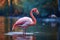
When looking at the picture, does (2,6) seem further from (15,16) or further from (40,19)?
(40,19)

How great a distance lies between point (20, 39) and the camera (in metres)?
4.28

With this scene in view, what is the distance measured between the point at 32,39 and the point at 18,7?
7285 millimetres

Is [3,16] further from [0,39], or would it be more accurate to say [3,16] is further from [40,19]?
[0,39]

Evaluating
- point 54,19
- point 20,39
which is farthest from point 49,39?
point 54,19

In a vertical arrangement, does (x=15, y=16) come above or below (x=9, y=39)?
above

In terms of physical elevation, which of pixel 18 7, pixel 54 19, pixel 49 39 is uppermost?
pixel 18 7

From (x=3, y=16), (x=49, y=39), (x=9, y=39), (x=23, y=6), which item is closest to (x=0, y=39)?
(x=9, y=39)

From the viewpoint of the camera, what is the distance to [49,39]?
4.24 metres

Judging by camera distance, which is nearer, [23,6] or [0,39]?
[0,39]

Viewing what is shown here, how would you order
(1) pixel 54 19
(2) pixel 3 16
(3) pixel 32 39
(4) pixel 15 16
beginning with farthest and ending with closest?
(2) pixel 3 16 → (4) pixel 15 16 → (1) pixel 54 19 → (3) pixel 32 39

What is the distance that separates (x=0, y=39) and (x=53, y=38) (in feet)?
3.58

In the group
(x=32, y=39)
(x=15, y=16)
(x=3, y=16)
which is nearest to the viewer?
(x=32, y=39)

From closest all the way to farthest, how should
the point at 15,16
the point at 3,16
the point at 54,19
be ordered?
1. the point at 54,19
2. the point at 15,16
3. the point at 3,16

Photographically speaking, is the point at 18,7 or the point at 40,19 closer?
the point at 40,19
